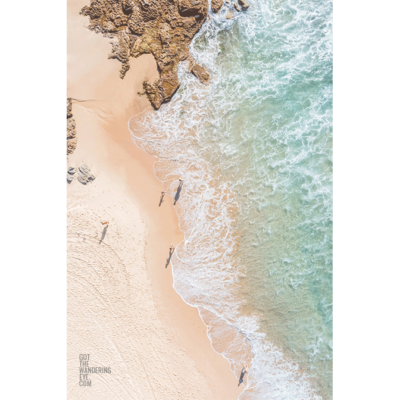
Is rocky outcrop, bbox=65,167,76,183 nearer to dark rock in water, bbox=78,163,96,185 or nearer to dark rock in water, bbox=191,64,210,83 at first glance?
dark rock in water, bbox=78,163,96,185

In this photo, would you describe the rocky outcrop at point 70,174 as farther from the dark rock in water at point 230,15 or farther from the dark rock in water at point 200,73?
the dark rock in water at point 230,15

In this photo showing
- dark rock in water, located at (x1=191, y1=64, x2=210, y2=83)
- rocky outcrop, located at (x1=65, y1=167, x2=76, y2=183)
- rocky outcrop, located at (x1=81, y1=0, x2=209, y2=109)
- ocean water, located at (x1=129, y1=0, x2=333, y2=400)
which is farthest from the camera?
dark rock in water, located at (x1=191, y1=64, x2=210, y2=83)

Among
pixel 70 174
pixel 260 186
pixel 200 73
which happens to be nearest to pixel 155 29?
pixel 200 73

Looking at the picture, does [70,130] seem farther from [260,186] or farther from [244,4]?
[244,4]

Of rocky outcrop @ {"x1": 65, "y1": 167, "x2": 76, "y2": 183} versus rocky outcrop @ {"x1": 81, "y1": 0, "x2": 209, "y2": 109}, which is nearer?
rocky outcrop @ {"x1": 65, "y1": 167, "x2": 76, "y2": 183}

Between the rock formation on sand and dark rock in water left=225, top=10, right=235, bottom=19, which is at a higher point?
dark rock in water left=225, top=10, right=235, bottom=19

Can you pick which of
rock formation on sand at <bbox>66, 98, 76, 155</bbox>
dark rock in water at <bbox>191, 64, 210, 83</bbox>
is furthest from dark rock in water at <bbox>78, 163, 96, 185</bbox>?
dark rock in water at <bbox>191, 64, 210, 83</bbox>

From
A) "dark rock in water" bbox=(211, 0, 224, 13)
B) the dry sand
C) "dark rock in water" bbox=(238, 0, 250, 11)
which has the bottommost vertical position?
the dry sand
